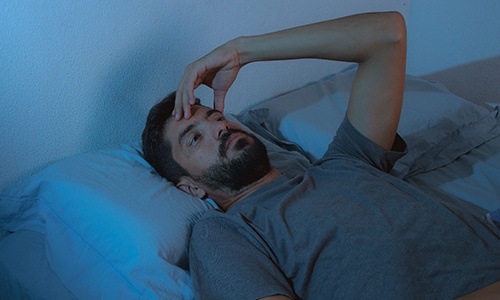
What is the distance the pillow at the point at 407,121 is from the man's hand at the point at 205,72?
370mm

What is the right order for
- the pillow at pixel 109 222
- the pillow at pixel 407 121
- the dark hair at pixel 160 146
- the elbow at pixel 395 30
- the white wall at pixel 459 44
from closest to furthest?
the pillow at pixel 109 222, the elbow at pixel 395 30, the dark hair at pixel 160 146, the pillow at pixel 407 121, the white wall at pixel 459 44

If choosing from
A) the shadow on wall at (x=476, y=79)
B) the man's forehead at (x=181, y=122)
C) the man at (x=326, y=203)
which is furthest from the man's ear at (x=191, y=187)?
the shadow on wall at (x=476, y=79)

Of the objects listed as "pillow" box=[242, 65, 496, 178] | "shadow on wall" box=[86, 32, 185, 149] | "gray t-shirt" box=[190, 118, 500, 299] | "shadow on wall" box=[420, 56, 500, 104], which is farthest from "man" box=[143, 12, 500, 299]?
"shadow on wall" box=[420, 56, 500, 104]

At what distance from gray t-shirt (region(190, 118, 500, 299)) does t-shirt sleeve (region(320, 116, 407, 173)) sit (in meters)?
0.05

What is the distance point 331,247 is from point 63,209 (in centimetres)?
66

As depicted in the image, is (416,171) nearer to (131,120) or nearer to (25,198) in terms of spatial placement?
(131,120)

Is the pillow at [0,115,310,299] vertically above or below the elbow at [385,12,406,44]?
below

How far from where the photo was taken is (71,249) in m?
1.28

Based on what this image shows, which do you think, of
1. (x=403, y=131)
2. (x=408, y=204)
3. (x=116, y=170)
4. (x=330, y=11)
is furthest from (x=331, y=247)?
(x=330, y=11)

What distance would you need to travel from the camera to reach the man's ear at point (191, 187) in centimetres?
143

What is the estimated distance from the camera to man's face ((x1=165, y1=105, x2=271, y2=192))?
139 cm

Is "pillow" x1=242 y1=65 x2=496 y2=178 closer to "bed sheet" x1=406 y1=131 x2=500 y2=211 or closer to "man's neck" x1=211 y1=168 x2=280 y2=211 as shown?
"bed sheet" x1=406 y1=131 x2=500 y2=211

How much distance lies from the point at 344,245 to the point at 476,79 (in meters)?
1.53

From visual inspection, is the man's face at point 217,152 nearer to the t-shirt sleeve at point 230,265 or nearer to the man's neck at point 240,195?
the man's neck at point 240,195
